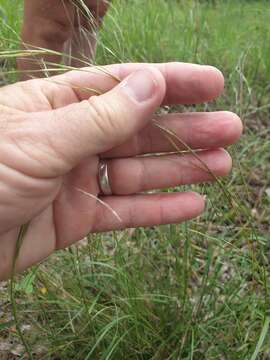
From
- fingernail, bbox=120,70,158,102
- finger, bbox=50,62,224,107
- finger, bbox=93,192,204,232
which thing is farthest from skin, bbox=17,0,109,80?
fingernail, bbox=120,70,158,102

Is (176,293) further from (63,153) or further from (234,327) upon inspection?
(63,153)

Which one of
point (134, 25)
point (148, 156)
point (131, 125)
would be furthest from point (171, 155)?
point (134, 25)

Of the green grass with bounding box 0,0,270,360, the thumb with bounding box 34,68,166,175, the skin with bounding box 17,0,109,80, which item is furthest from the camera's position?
the skin with bounding box 17,0,109,80

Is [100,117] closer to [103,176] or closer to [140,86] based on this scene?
[140,86]

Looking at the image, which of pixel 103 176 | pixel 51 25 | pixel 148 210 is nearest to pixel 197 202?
pixel 148 210

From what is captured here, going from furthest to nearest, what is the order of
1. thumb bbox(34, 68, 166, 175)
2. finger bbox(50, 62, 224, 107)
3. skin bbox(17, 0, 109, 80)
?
1. skin bbox(17, 0, 109, 80)
2. finger bbox(50, 62, 224, 107)
3. thumb bbox(34, 68, 166, 175)

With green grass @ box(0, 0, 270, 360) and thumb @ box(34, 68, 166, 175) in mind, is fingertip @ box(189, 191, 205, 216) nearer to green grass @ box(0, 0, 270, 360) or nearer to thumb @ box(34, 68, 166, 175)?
green grass @ box(0, 0, 270, 360)
